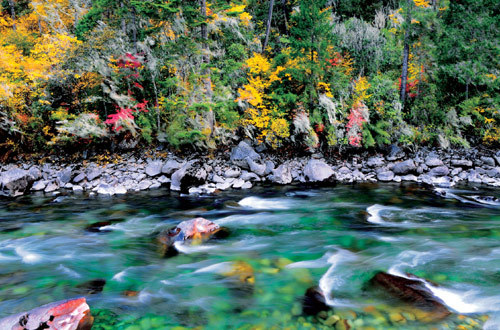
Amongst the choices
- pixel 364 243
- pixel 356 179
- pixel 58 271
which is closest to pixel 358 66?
pixel 356 179

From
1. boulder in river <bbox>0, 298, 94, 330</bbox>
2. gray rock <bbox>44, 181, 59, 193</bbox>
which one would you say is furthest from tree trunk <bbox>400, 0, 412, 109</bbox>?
gray rock <bbox>44, 181, 59, 193</bbox>

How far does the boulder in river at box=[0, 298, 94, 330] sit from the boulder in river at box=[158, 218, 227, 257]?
2.35 metres

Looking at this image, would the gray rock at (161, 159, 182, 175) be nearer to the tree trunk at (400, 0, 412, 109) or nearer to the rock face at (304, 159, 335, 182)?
the rock face at (304, 159, 335, 182)

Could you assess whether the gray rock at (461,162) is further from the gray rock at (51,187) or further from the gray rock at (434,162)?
the gray rock at (51,187)

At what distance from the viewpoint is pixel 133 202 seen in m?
9.44

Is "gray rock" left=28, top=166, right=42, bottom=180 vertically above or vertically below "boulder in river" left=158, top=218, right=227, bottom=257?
above

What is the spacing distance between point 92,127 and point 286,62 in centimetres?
1025

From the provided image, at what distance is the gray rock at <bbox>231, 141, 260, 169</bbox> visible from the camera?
12.7 meters

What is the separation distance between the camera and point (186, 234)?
5750mm

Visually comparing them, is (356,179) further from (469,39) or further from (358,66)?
(469,39)

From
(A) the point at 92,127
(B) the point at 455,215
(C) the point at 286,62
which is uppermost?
(C) the point at 286,62

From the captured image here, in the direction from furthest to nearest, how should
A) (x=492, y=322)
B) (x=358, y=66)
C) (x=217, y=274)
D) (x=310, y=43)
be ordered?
(x=358, y=66) < (x=310, y=43) < (x=217, y=274) < (x=492, y=322)

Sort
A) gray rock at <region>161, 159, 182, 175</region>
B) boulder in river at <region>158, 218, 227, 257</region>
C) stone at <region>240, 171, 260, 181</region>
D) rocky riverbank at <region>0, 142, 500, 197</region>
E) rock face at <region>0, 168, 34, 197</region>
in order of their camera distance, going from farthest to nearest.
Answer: gray rock at <region>161, 159, 182, 175</region>
stone at <region>240, 171, 260, 181</region>
rocky riverbank at <region>0, 142, 500, 197</region>
rock face at <region>0, 168, 34, 197</region>
boulder in river at <region>158, 218, 227, 257</region>

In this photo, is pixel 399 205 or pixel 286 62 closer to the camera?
pixel 399 205
